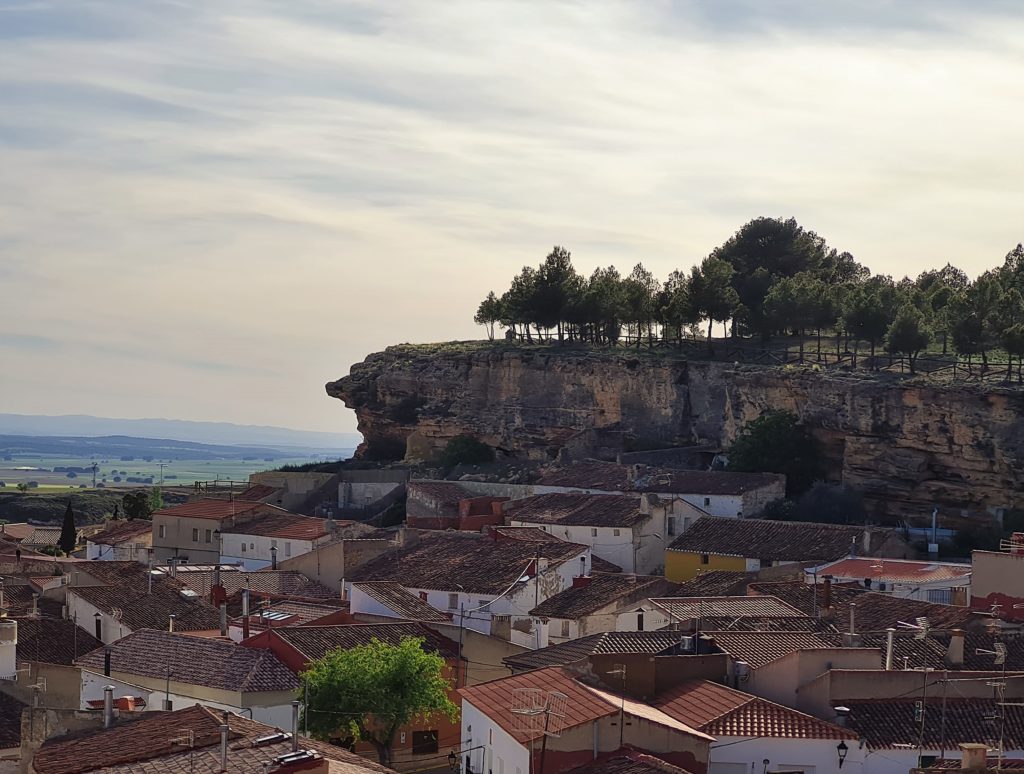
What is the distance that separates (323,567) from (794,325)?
29888 millimetres

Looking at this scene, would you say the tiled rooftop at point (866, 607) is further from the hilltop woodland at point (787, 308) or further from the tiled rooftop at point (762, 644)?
the hilltop woodland at point (787, 308)

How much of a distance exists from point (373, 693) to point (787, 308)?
148ft

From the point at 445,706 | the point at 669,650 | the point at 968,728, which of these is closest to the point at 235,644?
the point at 445,706

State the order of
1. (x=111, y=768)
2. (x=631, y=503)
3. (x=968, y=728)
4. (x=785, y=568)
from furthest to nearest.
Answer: (x=631, y=503), (x=785, y=568), (x=968, y=728), (x=111, y=768)

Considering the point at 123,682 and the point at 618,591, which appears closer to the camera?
the point at 123,682

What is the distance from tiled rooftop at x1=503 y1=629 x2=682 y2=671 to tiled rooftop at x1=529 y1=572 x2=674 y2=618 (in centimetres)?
429

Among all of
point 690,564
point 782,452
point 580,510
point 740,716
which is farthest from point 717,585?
point 740,716

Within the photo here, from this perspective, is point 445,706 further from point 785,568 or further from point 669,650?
point 785,568

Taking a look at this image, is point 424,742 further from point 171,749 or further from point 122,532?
point 122,532

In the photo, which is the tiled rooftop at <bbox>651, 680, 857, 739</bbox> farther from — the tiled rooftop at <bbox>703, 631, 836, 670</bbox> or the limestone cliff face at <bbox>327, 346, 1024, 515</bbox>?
the limestone cliff face at <bbox>327, 346, 1024, 515</bbox>

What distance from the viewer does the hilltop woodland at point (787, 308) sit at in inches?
2493

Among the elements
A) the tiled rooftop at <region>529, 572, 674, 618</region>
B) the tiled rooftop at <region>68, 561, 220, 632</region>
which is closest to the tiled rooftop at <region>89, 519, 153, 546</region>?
the tiled rooftop at <region>68, 561, 220, 632</region>

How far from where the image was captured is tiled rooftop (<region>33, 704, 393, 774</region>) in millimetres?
22953

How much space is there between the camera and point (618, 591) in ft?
142
